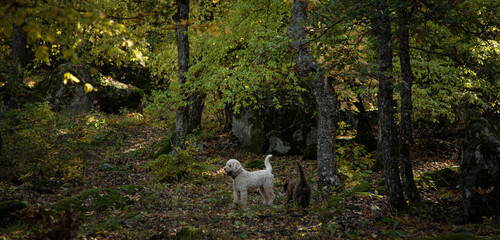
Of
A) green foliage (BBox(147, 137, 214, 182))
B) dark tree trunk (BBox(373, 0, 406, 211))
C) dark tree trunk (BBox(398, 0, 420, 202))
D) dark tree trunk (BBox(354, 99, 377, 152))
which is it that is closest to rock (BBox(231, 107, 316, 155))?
dark tree trunk (BBox(354, 99, 377, 152))

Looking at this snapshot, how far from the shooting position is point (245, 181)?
7.65 m

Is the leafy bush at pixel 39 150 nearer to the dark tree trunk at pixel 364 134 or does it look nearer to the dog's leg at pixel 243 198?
the dog's leg at pixel 243 198

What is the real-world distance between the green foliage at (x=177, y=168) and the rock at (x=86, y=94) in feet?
29.2

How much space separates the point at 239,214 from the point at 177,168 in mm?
4787

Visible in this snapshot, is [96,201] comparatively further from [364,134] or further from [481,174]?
[364,134]

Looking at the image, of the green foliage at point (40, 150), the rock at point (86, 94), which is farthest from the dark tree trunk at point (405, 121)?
the rock at point (86, 94)

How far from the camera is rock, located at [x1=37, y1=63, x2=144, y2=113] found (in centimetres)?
1841

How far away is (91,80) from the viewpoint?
1900cm

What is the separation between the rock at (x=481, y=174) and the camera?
4984 millimetres

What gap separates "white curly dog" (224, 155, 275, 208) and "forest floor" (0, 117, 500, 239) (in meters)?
0.35

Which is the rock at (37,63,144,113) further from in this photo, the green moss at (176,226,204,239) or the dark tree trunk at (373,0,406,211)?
the dark tree trunk at (373,0,406,211)

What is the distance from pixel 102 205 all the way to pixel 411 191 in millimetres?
6498

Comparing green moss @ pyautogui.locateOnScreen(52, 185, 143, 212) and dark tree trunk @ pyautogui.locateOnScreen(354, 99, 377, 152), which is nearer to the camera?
green moss @ pyautogui.locateOnScreen(52, 185, 143, 212)

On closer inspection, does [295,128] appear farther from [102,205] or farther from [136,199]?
[102,205]
